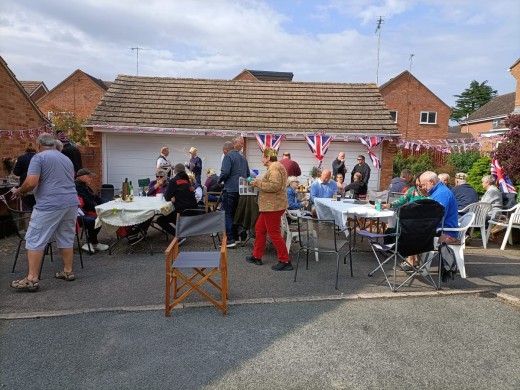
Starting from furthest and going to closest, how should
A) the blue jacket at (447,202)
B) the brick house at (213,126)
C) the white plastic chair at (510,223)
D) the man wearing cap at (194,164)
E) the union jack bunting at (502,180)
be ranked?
the brick house at (213,126)
the man wearing cap at (194,164)
the union jack bunting at (502,180)
the white plastic chair at (510,223)
the blue jacket at (447,202)

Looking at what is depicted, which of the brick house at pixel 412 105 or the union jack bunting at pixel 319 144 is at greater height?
the brick house at pixel 412 105

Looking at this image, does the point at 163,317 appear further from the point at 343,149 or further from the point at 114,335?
the point at 343,149

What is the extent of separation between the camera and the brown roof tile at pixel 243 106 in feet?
43.1

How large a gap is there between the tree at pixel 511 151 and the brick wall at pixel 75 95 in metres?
35.5

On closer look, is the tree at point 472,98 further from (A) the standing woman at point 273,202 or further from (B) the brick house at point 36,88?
(A) the standing woman at point 273,202

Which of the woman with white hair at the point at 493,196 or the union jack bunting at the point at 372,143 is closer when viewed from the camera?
the woman with white hair at the point at 493,196

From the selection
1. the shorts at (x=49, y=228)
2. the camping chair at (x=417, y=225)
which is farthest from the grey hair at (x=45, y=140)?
the camping chair at (x=417, y=225)

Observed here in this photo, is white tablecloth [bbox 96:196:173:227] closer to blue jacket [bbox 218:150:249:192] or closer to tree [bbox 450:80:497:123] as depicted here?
blue jacket [bbox 218:150:249:192]

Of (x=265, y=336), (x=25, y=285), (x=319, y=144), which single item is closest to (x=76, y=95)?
(x=319, y=144)

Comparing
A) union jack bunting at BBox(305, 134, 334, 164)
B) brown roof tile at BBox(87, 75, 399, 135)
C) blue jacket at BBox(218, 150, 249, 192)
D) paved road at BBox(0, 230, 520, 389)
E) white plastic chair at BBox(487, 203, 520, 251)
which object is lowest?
paved road at BBox(0, 230, 520, 389)

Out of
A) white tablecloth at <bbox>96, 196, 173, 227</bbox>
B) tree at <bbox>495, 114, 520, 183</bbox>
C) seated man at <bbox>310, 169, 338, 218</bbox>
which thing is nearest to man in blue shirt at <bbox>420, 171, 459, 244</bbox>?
seated man at <bbox>310, 169, 338, 218</bbox>

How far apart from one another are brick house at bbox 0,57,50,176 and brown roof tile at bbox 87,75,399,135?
A: 2.92 m

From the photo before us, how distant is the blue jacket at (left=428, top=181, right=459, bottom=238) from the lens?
546cm

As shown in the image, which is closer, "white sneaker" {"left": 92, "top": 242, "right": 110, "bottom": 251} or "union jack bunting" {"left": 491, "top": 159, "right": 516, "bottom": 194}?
"white sneaker" {"left": 92, "top": 242, "right": 110, "bottom": 251}
